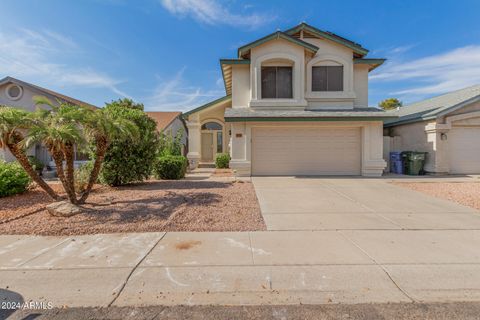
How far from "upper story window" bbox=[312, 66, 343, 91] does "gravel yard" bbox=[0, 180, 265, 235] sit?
8711 millimetres

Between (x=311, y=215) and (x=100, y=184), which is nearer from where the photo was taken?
(x=311, y=215)

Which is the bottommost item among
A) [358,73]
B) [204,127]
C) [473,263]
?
[473,263]

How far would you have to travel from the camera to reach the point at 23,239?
489 centimetres

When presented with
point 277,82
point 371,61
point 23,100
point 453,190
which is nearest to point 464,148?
point 453,190

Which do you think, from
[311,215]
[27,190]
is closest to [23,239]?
[27,190]

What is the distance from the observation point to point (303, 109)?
13.6 metres

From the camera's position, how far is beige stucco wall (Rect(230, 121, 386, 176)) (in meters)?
13.0

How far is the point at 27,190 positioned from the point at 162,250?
7.76 metres

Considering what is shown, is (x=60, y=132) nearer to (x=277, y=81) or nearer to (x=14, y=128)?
(x=14, y=128)

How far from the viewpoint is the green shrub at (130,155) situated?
31.8ft

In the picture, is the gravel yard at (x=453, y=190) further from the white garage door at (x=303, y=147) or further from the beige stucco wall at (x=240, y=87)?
the beige stucco wall at (x=240, y=87)

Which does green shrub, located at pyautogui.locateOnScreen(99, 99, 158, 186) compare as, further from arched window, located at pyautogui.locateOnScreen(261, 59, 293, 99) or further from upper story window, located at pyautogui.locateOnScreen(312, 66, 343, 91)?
upper story window, located at pyautogui.locateOnScreen(312, 66, 343, 91)

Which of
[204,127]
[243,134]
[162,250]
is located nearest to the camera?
[162,250]

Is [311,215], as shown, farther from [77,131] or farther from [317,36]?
[317,36]
